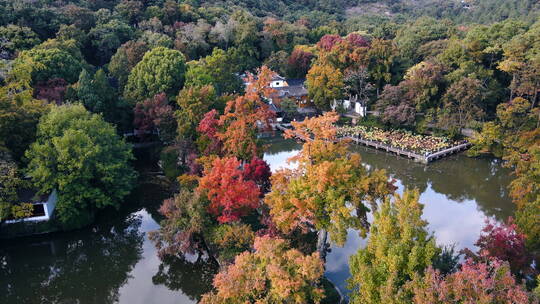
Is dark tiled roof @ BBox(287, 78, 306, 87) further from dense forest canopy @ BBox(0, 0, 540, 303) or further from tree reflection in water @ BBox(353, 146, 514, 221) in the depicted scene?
tree reflection in water @ BBox(353, 146, 514, 221)

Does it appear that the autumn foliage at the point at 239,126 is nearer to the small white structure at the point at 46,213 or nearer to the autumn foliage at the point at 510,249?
the small white structure at the point at 46,213

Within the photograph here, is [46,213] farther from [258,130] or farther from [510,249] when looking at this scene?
[510,249]

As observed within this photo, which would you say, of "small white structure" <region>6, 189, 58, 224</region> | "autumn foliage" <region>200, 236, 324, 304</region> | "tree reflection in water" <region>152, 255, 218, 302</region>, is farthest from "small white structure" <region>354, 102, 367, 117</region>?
"autumn foliage" <region>200, 236, 324, 304</region>

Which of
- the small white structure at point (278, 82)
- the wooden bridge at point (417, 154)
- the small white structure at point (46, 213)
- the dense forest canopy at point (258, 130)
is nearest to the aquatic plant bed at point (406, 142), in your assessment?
the wooden bridge at point (417, 154)

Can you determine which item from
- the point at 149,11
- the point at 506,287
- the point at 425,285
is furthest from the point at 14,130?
the point at 149,11

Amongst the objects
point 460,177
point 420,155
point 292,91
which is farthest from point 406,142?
point 292,91

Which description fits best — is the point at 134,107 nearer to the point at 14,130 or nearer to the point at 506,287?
the point at 14,130
